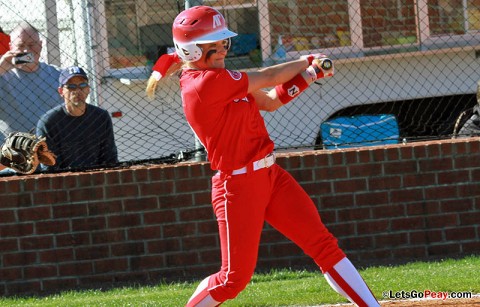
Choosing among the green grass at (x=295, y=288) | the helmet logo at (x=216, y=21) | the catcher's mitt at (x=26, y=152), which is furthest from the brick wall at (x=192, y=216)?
the helmet logo at (x=216, y=21)

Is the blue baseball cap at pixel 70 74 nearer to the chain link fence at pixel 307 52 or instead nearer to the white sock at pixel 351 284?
the chain link fence at pixel 307 52

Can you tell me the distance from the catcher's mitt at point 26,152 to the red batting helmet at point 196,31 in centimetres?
167

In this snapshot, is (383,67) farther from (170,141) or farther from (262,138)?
(262,138)

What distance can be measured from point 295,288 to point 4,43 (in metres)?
3.25

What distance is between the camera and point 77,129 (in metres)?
7.25

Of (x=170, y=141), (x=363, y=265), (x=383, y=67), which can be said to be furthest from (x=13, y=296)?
(x=383, y=67)

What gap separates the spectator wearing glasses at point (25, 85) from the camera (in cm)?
739

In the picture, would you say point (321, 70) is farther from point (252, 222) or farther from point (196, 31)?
point (252, 222)

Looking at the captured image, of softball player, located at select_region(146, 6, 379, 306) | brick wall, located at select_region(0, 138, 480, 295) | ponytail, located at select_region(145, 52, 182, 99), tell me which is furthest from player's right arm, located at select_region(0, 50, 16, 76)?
softball player, located at select_region(146, 6, 379, 306)

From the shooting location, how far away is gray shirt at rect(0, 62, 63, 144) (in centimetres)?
739

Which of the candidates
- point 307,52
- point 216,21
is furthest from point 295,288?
point 307,52

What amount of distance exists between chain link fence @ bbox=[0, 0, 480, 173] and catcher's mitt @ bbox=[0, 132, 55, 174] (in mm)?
1681
